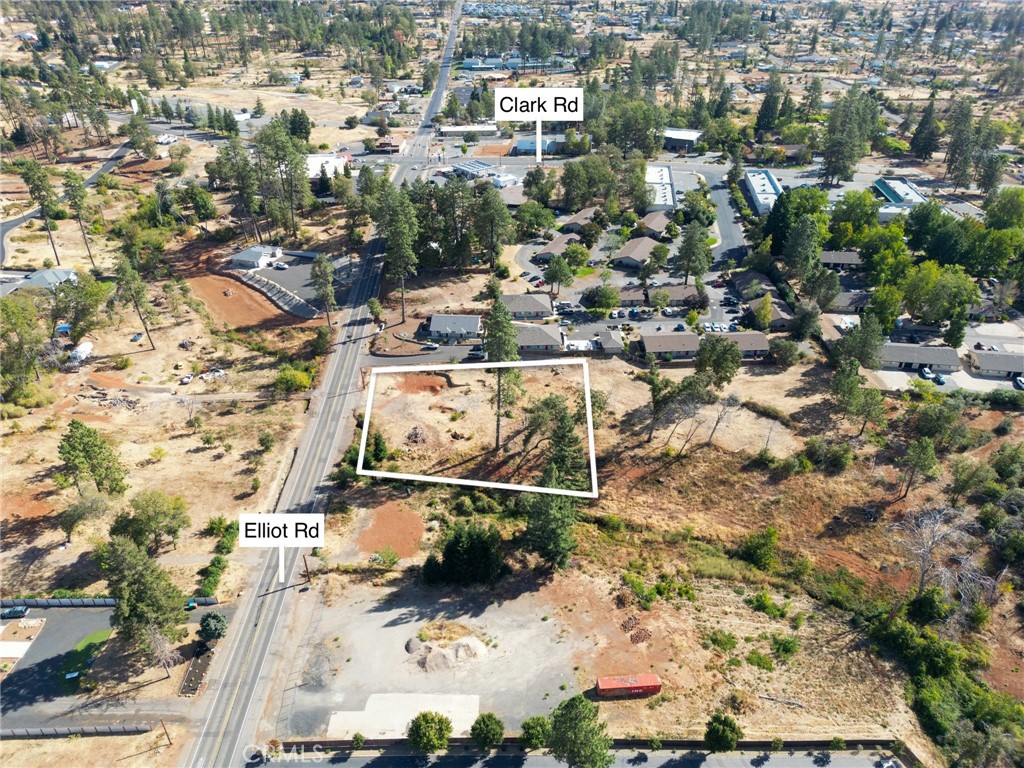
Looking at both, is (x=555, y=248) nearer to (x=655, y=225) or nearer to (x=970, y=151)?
(x=655, y=225)

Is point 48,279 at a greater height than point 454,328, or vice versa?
point 48,279

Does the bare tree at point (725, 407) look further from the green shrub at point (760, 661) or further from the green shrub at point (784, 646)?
the green shrub at point (760, 661)

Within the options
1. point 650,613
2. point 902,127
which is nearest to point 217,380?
point 650,613

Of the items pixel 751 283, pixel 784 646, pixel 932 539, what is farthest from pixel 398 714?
pixel 751 283

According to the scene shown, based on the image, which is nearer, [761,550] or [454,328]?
[761,550]

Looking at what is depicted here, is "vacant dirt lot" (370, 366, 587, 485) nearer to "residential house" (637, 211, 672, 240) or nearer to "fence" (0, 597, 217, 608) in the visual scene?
"fence" (0, 597, 217, 608)

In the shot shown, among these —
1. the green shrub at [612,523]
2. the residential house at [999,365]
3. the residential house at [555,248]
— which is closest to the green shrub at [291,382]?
the green shrub at [612,523]
